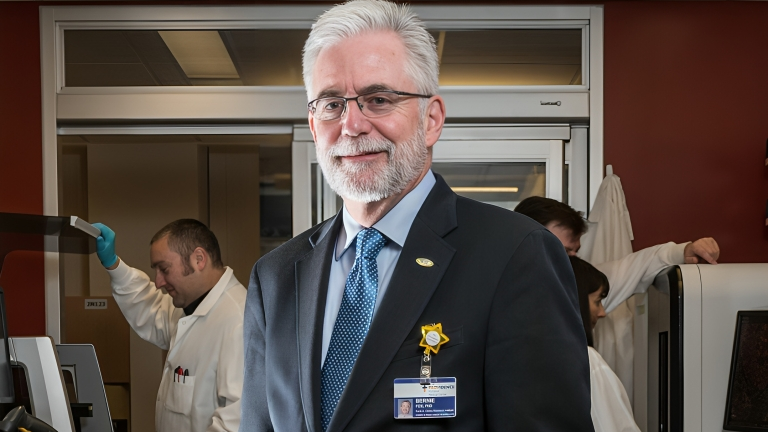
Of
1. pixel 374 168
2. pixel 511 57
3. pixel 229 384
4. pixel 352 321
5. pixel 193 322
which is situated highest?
pixel 511 57

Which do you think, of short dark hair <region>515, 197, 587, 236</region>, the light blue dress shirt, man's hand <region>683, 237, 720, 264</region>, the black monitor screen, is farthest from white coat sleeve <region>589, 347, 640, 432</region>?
the light blue dress shirt

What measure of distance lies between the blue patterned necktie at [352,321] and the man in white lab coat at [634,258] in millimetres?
1494

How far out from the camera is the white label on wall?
423cm

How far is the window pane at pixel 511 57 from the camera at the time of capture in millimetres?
3309

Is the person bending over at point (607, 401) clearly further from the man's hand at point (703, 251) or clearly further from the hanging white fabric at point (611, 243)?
the hanging white fabric at point (611, 243)

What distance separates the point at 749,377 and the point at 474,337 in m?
1.52

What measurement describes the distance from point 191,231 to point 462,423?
2.19 meters

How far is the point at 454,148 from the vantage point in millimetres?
3293

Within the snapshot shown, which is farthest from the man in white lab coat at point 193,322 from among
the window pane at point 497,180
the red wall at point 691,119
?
the red wall at point 691,119

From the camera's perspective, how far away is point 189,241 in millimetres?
2961

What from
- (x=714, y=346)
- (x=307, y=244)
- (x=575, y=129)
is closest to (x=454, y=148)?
(x=575, y=129)

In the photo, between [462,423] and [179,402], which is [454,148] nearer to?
[179,402]

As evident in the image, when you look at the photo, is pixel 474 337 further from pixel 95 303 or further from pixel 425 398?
pixel 95 303

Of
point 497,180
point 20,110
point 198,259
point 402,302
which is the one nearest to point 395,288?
point 402,302
